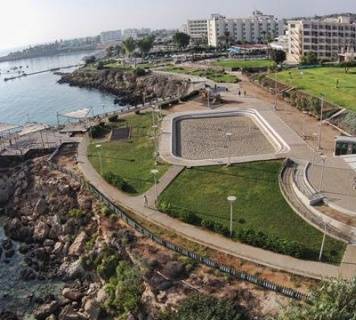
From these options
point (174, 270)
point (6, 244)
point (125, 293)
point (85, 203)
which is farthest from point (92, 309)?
point (6, 244)

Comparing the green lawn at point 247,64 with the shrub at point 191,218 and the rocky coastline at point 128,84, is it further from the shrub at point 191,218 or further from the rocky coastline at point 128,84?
A: the shrub at point 191,218

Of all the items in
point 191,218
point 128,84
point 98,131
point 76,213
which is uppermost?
point 128,84

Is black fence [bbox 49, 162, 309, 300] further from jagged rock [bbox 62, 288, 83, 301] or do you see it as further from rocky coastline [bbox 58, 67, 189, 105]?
rocky coastline [bbox 58, 67, 189, 105]

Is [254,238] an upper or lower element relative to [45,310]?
upper

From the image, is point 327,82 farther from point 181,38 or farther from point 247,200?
point 181,38

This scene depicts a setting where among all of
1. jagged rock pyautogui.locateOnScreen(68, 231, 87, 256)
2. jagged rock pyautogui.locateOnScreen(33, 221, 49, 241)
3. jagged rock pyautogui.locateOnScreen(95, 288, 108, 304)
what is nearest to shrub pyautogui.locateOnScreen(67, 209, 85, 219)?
jagged rock pyautogui.locateOnScreen(68, 231, 87, 256)

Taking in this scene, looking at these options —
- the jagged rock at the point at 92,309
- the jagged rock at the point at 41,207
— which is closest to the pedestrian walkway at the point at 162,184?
the jagged rock at the point at 92,309

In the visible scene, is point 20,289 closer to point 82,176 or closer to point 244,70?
point 82,176
